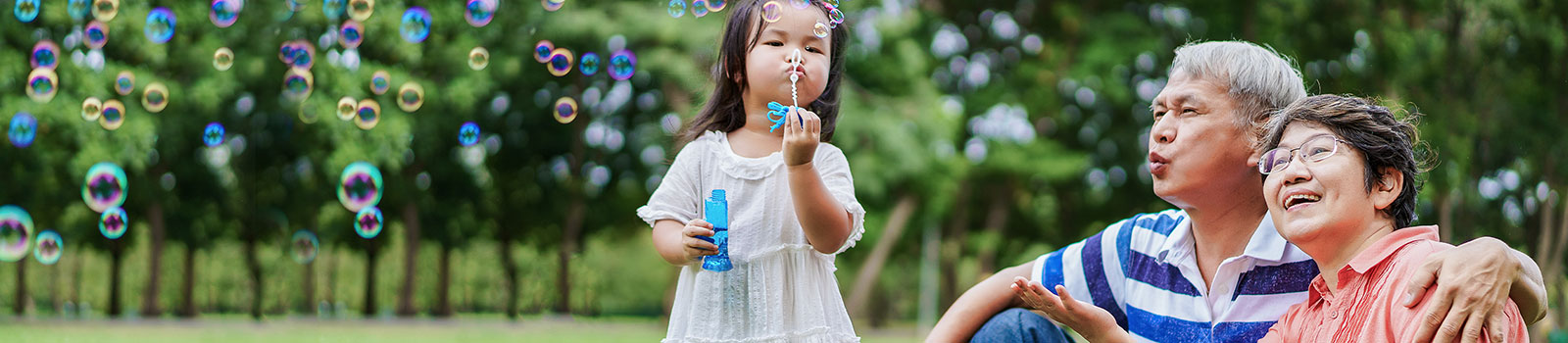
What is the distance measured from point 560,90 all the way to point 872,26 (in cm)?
433

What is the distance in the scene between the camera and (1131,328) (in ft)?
8.48

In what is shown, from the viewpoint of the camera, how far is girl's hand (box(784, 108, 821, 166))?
7.11 ft

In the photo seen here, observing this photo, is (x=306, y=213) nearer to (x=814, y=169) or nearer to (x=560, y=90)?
(x=560, y=90)

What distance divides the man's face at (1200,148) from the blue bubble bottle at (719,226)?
87cm

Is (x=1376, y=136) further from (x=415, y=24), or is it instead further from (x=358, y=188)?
(x=358, y=188)

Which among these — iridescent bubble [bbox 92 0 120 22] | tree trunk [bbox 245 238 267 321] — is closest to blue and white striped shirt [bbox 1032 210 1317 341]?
iridescent bubble [bbox 92 0 120 22]

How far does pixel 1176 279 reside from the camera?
250cm

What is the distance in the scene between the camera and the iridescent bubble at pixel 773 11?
2.46 metres

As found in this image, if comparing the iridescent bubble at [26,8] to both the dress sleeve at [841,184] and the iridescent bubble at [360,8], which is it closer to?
the iridescent bubble at [360,8]

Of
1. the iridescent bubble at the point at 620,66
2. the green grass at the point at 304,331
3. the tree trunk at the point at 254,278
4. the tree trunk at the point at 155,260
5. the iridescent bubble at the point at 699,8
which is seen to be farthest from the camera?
the tree trunk at the point at 155,260

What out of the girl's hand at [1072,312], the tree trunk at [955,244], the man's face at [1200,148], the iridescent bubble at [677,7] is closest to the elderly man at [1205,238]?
the man's face at [1200,148]

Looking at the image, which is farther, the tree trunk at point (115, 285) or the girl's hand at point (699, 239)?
the tree trunk at point (115, 285)

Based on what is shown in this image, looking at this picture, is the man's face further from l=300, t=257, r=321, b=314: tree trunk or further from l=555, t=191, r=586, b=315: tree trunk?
l=555, t=191, r=586, b=315: tree trunk

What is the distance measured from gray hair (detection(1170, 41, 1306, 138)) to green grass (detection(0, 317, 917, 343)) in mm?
9686
